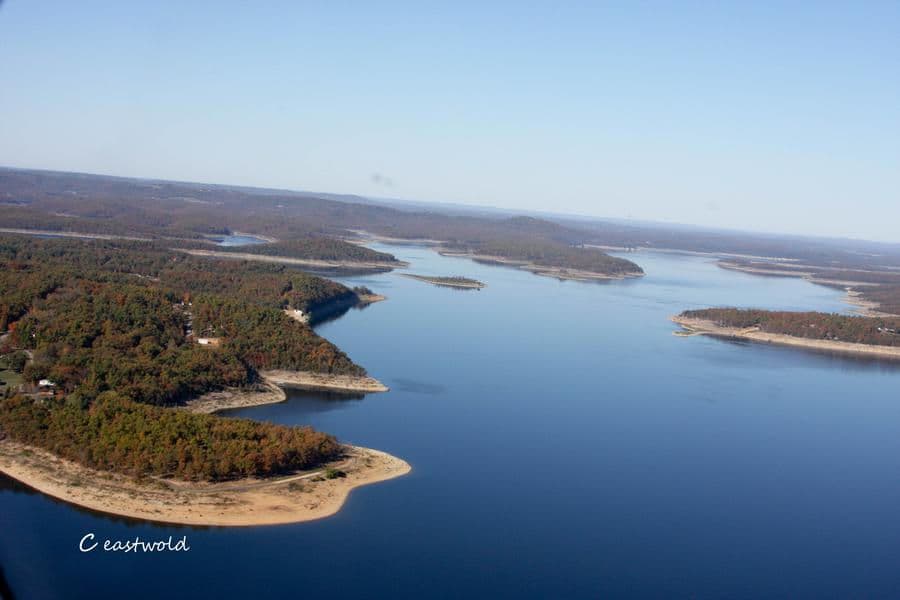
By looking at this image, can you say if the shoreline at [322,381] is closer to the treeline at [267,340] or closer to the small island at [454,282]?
the treeline at [267,340]

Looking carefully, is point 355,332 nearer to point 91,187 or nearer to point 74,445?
point 74,445

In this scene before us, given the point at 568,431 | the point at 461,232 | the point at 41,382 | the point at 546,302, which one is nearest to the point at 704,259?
the point at 461,232

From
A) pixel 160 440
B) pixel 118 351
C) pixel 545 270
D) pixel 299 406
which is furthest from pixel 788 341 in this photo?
pixel 160 440

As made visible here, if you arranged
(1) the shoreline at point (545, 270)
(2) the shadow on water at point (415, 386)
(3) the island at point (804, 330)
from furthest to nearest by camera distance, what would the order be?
1. (1) the shoreline at point (545, 270)
2. (3) the island at point (804, 330)
3. (2) the shadow on water at point (415, 386)

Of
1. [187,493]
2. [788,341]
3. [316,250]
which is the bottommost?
[187,493]

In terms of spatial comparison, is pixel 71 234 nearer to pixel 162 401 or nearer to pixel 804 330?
pixel 162 401
